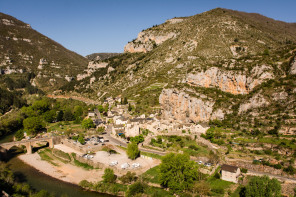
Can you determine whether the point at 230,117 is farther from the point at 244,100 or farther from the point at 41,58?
the point at 41,58

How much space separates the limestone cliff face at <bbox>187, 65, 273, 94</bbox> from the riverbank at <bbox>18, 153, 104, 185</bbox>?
40.0 meters

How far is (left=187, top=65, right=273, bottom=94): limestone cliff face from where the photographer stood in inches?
2205

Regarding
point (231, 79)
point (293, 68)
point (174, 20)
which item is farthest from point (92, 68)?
point (293, 68)

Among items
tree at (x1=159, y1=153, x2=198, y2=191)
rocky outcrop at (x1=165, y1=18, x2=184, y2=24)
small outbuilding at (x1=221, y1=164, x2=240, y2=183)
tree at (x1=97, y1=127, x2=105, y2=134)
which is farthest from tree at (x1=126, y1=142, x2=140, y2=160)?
rocky outcrop at (x1=165, y1=18, x2=184, y2=24)

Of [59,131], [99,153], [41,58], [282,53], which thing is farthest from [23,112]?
[41,58]

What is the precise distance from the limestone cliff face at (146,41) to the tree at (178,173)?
112 metres

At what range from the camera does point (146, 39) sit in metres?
152

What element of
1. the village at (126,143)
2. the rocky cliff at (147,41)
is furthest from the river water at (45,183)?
the rocky cliff at (147,41)

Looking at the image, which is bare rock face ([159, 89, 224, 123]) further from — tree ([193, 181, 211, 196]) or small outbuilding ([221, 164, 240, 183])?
tree ([193, 181, 211, 196])

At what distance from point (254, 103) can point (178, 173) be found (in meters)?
30.6

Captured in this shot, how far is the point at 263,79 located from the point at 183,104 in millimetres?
21969

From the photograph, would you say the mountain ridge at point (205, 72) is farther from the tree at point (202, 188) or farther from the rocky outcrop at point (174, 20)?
the tree at point (202, 188)

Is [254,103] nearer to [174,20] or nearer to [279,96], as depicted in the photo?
[279,96]

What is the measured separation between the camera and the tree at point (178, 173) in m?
32.0
